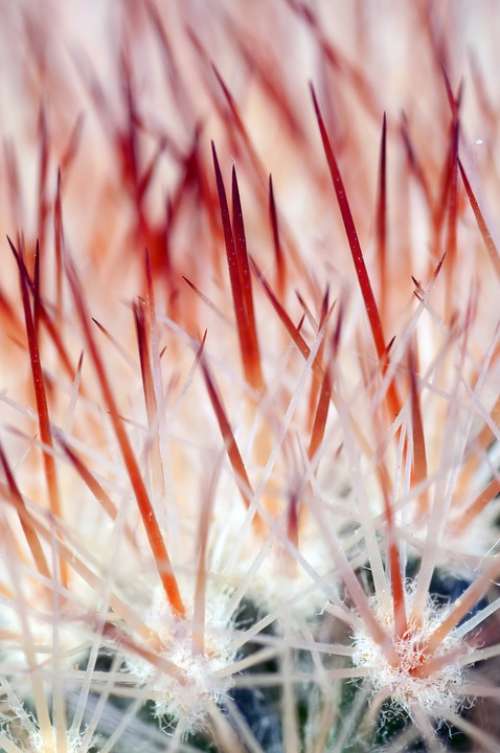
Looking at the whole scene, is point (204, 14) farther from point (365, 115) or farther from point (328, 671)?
point (328, 671)

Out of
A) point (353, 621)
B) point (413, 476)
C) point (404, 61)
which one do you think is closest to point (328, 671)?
point (353, 621)

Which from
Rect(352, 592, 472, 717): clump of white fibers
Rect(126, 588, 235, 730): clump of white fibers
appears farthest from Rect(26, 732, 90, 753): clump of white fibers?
Rect(352, 592, 472, 717): clump of white fibers

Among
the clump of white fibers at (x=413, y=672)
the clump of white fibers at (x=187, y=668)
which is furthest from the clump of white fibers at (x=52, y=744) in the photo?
the clump of white fibers at (x=413, y=672)

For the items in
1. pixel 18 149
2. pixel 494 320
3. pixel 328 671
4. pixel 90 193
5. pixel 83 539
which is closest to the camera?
pixel 328 671

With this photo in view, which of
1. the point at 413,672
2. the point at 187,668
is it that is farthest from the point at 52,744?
the point at 413,672

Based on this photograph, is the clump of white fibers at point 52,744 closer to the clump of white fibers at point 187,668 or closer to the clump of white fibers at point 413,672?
the clump of white fibers at point 187,668

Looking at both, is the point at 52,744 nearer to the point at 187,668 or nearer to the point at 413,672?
the point at 187,668

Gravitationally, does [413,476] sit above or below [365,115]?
below

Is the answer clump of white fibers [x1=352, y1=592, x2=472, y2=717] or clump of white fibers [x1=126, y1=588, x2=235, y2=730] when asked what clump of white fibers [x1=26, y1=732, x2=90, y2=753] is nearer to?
clump of white fibers [x1=126, y1=588, x2=235, y2=730]
